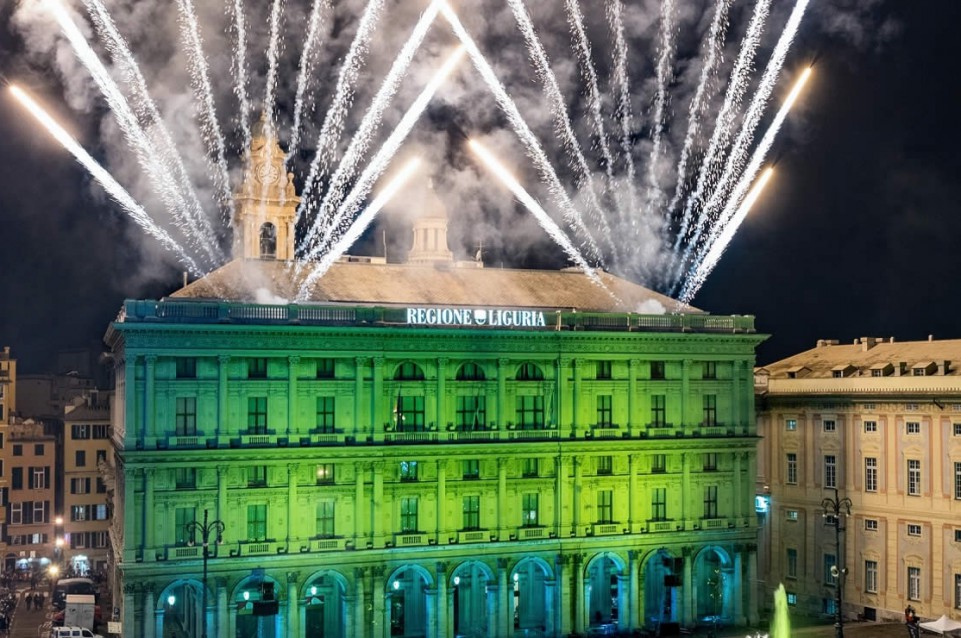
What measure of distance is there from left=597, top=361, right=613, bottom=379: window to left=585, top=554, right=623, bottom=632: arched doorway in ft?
39.3

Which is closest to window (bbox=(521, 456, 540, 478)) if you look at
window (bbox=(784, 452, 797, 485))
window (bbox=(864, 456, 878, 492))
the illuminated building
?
the illuminated building

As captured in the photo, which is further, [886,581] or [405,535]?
[886,581]

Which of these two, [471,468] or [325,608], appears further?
[471,468]

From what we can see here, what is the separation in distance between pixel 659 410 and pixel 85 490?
177ft

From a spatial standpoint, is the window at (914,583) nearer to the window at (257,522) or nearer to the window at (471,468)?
the window at (471,468)

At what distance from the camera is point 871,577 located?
85.7 meters

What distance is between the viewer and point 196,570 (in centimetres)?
6906

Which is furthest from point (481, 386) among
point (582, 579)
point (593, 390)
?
point (582, 579)

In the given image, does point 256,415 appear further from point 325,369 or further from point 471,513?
point 471,513

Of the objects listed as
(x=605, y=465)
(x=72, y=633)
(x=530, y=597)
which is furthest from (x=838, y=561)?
(x=72, y=633)

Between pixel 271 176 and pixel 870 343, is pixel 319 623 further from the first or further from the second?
pixel 870 343

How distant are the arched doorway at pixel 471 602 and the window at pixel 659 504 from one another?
12.7 meters

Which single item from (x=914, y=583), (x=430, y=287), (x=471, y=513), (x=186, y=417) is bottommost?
(x=914, y=583)

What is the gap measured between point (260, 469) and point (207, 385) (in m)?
5.97
